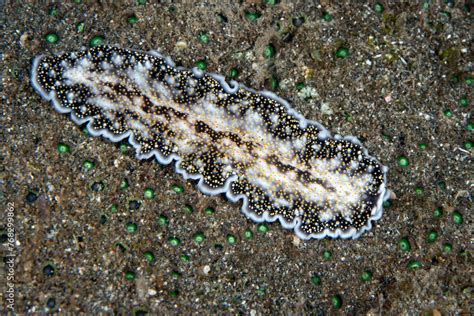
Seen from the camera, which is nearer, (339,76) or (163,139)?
(163,139)

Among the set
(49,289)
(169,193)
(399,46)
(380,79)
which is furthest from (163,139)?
(399,46)

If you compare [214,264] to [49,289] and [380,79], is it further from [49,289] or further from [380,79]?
[380,79]

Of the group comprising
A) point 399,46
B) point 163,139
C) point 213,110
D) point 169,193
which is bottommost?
point 169,193

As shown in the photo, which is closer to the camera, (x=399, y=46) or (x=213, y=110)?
(x=213, y=110)

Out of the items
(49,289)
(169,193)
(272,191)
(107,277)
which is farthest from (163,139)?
(49,289)

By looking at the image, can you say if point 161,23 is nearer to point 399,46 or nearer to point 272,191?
point 272,191

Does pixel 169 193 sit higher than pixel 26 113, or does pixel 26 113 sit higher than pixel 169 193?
pixel 26 113
